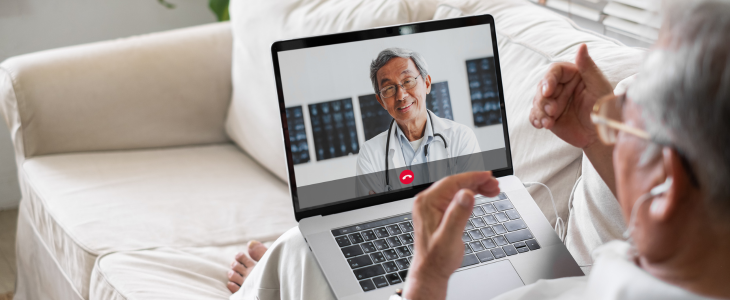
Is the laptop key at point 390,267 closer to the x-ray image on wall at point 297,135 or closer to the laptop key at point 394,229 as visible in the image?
the laptop key at point 394,229

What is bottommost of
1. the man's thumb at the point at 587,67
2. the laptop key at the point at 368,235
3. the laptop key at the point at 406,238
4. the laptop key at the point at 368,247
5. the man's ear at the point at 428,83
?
the laptop key at the point at 406,238

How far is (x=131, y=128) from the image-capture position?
166 cm

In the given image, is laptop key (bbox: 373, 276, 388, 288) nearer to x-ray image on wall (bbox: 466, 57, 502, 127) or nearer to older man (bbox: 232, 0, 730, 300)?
older man (bbox: 232, 0, 730, 300)

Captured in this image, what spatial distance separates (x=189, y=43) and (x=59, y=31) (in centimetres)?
87

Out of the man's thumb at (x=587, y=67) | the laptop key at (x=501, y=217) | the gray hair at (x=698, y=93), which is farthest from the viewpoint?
the laptop key at (x=501, y=217)

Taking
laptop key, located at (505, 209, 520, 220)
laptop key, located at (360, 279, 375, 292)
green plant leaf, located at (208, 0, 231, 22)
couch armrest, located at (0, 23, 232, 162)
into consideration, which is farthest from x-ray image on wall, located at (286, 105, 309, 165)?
green plant leaf, located at (208, 0, 231, 22)

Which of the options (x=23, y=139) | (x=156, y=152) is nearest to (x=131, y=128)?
(x=156, y=152)

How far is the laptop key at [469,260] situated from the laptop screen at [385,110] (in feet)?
0.49

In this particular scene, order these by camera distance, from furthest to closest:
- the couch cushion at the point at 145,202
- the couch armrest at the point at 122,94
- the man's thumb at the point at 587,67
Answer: the couch armrest at the point at 122,94, the couch cushion at the point at 145,202, the man's thumb at the point at 587,67

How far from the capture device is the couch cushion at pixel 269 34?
52.4 inches

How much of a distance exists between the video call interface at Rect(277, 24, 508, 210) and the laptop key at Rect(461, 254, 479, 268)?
15 cm

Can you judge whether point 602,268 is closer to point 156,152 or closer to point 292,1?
point 292,1

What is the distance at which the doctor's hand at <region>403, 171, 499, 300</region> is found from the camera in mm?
580

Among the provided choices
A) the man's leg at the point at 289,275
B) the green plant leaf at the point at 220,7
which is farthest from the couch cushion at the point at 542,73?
the green plant leaf at the point at 220,7
